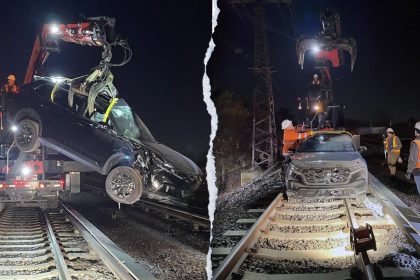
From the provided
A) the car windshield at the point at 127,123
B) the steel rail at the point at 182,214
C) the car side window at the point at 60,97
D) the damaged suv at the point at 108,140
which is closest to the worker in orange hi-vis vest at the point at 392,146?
the steel rail at the point at 182,214

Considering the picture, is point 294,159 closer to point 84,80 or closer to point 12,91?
point 84,80

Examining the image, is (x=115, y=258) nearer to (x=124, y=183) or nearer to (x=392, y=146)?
(x=124, y=183)

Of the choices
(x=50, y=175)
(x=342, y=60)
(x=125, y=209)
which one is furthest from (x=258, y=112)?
(x=50, y=175)

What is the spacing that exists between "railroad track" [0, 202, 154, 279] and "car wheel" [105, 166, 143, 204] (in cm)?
80

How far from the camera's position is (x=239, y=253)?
18.7 feet

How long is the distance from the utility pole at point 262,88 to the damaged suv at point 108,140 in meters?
12.3

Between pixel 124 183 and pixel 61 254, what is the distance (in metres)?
1.35

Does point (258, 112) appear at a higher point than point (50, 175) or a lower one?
higher

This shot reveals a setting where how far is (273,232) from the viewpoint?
279 inches

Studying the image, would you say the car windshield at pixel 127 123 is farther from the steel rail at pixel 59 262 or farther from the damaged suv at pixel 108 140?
the steel rail at pixel 59 262

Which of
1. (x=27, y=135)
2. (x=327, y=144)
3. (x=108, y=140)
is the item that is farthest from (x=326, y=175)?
(x=27, y=135)

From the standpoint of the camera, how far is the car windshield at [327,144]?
9812mm

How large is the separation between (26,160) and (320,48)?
28.7 feet

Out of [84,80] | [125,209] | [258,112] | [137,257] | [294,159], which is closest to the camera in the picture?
[84,80]
